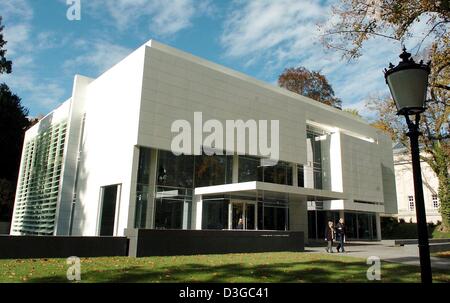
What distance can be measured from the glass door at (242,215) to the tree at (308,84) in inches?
1064

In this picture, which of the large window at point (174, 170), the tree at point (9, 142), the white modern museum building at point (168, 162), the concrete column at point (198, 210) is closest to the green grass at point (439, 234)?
the white modern museum building at point (168, 162)

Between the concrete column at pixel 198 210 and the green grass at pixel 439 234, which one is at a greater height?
the concrete column at pixel 198 210

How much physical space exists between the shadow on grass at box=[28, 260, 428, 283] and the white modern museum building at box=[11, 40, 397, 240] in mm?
11759

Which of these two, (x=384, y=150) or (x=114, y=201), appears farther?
(x=384, y=150)

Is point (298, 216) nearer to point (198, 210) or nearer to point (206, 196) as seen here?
point (206, 196)

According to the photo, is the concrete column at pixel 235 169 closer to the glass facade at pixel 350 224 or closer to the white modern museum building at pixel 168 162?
the white modern museum building at pixel 168 162

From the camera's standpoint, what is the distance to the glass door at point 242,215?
1017 inches

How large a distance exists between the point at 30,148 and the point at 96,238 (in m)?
28.7

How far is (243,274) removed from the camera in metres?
10.6

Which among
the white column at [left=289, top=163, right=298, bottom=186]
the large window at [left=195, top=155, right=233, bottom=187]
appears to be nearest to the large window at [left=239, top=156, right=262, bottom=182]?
the large window at [left=195, top=155, right=233, bottom=187]
